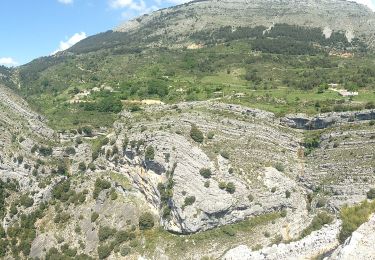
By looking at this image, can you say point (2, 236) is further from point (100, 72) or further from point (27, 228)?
point (100, 72)

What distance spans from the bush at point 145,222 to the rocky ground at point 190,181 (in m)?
0.89

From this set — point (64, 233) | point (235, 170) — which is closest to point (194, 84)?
point (235, 170)

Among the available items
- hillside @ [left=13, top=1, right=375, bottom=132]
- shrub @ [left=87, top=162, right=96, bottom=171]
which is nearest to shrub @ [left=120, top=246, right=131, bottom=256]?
shrub @ [left=87, top=162, right=96, bottom=171]

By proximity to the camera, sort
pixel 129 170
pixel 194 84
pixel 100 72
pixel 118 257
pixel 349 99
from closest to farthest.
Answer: pixel 118 257, pixel 129 170, pixel 349 99, pixel 194 84, pixel 100 72

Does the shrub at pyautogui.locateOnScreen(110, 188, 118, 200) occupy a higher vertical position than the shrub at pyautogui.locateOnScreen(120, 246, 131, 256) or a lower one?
higher

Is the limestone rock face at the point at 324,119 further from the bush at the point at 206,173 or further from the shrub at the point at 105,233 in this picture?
the shrub at the point at 105,233

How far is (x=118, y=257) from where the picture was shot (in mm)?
61188

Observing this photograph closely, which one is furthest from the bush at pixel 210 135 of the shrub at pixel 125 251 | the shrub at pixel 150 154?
the shrub at pixel 125 251

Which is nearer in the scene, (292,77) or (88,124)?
(88,124)

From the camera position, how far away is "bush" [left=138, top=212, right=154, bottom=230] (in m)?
64.1

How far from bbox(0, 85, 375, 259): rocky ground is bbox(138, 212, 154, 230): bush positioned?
0.89 metres

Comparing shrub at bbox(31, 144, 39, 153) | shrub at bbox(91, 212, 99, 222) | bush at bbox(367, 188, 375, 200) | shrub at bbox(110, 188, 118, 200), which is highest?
shrub at bbox(31, 144, 39, 153)

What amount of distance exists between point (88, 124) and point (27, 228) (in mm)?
25662

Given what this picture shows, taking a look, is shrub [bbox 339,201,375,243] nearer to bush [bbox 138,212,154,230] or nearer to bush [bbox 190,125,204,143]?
bush [bbox 138,212,154,230]
